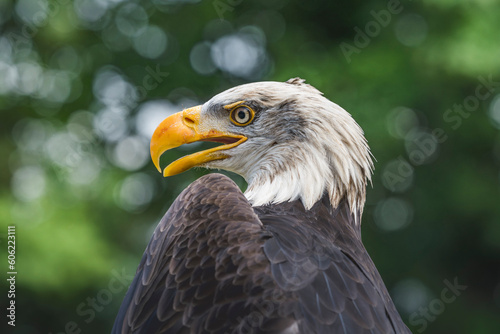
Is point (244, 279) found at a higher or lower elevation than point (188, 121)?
lower

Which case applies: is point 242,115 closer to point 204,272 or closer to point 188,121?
point 188,121

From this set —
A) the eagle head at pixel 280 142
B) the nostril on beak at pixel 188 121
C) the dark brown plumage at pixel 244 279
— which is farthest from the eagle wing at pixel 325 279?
the nostril on beak at pixel 188 121

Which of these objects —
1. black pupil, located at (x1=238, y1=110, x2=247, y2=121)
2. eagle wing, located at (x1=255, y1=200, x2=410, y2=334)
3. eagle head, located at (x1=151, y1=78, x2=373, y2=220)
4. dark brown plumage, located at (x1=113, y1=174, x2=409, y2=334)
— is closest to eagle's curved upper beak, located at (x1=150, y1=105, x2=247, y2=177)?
eagle head, located at (x1=151, y1=78, x2=373, y2=220)

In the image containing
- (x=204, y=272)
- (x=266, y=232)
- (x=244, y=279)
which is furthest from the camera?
(x=266, y=232)

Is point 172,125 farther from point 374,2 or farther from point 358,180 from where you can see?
point 374,2

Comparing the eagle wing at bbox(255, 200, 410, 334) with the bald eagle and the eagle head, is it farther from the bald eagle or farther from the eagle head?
the eagle head

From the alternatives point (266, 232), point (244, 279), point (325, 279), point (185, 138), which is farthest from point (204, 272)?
point (185, 138)

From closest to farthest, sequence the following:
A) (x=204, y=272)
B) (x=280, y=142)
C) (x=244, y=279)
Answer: (x=244, y=279) → (x=204, y=272) → (x=280, y=142)

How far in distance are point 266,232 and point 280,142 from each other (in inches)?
36.1

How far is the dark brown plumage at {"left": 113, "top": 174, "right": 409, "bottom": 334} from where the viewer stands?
213cm

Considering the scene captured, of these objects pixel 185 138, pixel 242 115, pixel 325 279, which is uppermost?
pixel 242 115

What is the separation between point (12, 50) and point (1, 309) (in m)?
3.36

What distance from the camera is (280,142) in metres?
3.22


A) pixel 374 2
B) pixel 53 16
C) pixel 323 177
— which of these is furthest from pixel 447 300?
pixel 53 16
